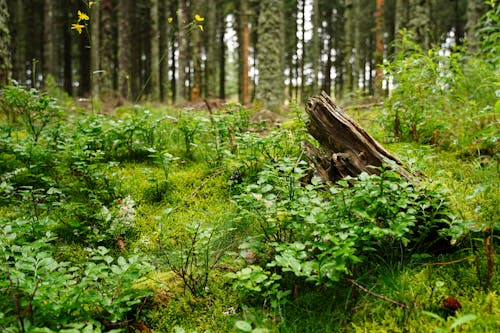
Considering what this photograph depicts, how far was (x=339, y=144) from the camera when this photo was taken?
3057 mm

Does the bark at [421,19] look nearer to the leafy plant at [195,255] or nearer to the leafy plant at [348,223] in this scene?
the leafy plant at [348,223]

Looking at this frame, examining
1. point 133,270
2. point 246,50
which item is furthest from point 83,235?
point 246,50

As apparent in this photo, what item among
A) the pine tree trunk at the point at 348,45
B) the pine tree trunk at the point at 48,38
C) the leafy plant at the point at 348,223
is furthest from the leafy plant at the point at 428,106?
the pine tree trunk at the point at 48,38

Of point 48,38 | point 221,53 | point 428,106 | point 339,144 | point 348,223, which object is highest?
point 221,53

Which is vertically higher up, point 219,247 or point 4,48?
point 4,48

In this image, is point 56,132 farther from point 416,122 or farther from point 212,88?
point 212,88

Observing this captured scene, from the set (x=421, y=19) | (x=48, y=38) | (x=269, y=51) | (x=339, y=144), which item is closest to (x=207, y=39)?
(x=48, y=38)

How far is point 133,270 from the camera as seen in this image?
2.17 meters

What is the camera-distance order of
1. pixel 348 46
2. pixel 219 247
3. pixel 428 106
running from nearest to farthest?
pixel 219 247, pixel 428 106, pixel 348 46

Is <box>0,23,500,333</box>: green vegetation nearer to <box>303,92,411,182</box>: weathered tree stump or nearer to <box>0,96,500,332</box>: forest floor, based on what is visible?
<box>0,96,500,332</box>: forest floor

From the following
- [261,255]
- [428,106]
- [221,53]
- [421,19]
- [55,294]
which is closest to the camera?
[55,294]

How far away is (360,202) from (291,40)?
106 ft

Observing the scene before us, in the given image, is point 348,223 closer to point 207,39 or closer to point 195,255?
point 195,255

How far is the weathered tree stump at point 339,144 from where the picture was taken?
2.88m
